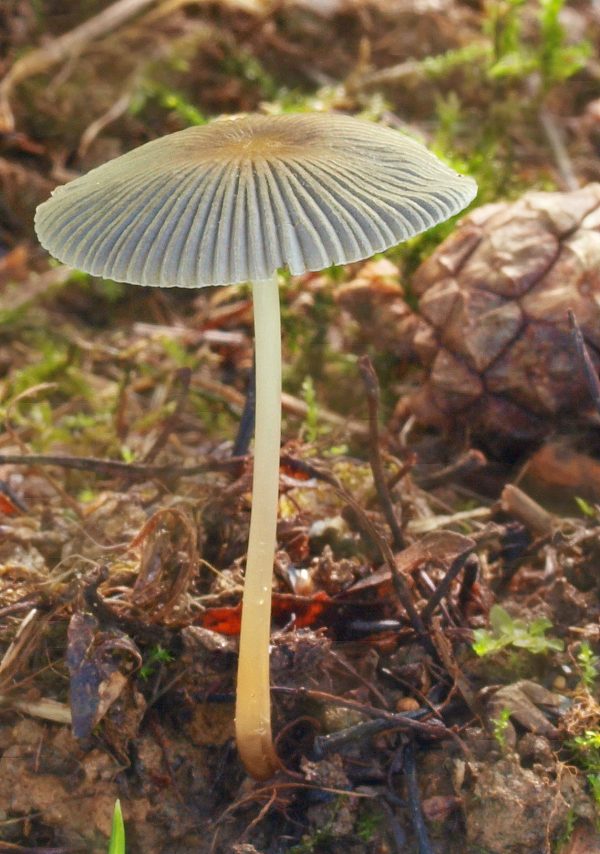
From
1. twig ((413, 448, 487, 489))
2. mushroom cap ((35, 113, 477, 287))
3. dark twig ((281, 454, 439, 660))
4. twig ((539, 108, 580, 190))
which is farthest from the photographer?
twig ((539, 108, 580, 190))

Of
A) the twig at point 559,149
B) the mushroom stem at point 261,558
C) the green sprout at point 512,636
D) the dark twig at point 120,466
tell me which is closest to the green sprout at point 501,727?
the green sprout at point 512,636

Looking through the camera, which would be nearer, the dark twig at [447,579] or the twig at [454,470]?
the dark twig at [447,579]

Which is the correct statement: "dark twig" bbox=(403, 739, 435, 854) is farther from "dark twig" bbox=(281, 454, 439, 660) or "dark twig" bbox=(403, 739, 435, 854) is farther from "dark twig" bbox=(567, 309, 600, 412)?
"dark twig" bbox=(567, 309, 600, 412)

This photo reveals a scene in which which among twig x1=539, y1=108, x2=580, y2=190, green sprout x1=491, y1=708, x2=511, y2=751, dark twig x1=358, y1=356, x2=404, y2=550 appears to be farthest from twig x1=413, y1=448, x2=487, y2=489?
twig x1=539, y1=108, x2=580, y2=190

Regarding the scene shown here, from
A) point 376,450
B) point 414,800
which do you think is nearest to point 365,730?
point 414,800

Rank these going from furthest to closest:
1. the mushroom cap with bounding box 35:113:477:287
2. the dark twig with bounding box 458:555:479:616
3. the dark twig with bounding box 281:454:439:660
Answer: the dark twig with bounding box 458:555:479:616, the dark twig with bounding box 281:454:439:660, the mushroom cap with bounding box 35:113:477:287

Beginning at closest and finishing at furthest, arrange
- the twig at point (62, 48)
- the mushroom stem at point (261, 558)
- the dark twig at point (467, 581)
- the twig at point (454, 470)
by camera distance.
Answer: the mushroom stem at point (261, 558) < the dark twig at point (467, 581) < the twig at point (454, 470) < the twig at point (62, 48)

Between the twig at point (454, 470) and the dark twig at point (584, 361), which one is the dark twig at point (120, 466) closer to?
the twig at point (454, 470)

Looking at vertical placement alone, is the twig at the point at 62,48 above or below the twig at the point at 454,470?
above
